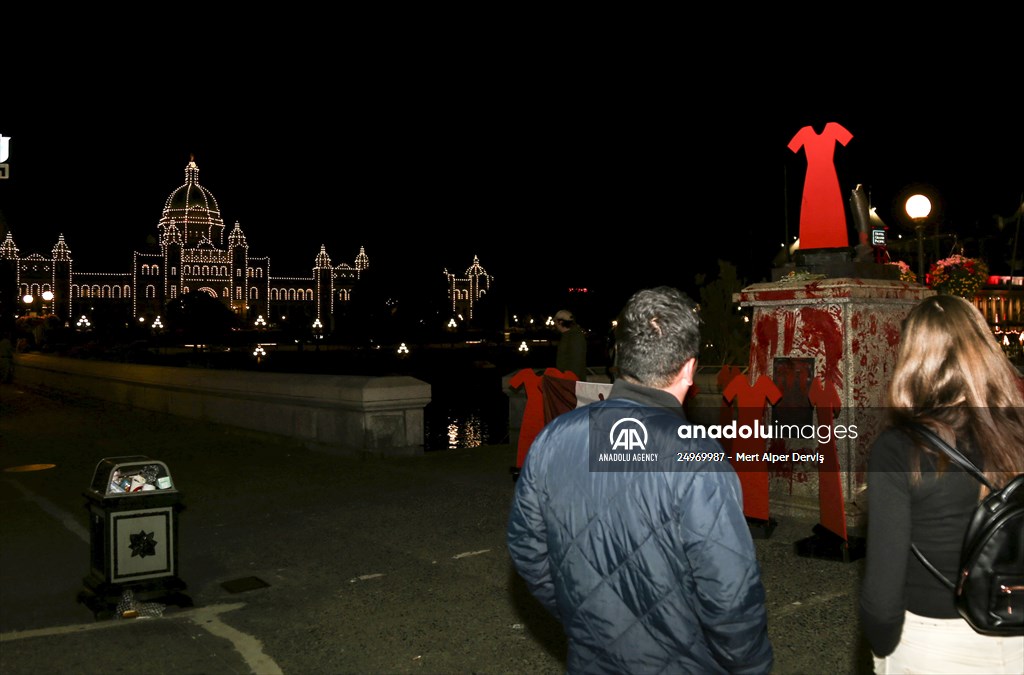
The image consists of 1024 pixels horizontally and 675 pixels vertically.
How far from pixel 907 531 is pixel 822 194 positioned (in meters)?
5.87

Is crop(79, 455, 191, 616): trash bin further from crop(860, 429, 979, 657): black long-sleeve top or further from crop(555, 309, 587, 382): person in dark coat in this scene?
crop(555, 309, 587, 382): person in dark coat

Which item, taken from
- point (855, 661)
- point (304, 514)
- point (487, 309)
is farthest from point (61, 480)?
point (487, 309)

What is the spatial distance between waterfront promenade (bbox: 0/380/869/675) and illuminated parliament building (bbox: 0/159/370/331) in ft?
542

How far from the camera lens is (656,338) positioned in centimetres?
251

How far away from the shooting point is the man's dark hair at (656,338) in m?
2.50

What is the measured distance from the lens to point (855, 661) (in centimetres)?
450

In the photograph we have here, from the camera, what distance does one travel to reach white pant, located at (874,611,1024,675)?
2480 mm

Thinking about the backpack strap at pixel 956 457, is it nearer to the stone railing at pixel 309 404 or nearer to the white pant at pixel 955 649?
the white pant at pixel 955 649

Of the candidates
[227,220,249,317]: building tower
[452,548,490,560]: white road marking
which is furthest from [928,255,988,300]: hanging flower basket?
[227,220,249,317]: building tower

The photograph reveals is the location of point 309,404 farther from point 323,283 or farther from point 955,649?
point 323,283

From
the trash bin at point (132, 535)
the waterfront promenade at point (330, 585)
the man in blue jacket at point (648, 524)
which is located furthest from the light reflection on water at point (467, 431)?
the man in blue jacket at point (648, 524)

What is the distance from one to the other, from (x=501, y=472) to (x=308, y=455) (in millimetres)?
3113

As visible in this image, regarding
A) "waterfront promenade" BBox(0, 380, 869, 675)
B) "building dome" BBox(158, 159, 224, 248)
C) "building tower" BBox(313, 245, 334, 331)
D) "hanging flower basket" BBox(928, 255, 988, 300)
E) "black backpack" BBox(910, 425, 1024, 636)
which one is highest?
"building dome" BBox(158, 159, 224, 248)

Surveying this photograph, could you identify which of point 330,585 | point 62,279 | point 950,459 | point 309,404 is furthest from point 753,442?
point 62,279
